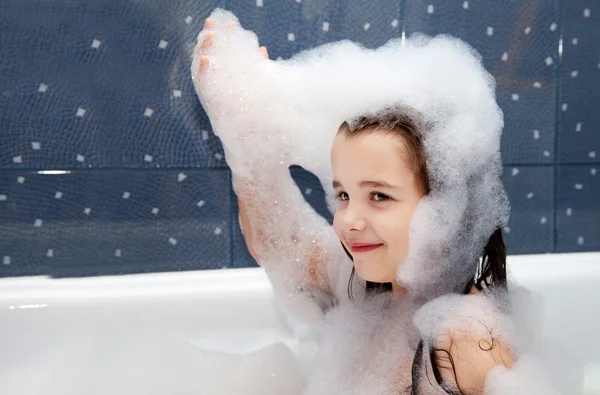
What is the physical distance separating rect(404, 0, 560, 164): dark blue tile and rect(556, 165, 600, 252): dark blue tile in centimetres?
9

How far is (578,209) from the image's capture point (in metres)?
1.46

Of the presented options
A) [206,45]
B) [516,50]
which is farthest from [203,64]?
[516,50]

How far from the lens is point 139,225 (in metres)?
1.26

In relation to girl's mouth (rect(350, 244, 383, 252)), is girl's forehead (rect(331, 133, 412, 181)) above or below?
above

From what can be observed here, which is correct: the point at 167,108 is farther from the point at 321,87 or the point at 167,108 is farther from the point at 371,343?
the point at 371,343

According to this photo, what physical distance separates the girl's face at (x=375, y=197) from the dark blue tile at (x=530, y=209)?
0.55 meters

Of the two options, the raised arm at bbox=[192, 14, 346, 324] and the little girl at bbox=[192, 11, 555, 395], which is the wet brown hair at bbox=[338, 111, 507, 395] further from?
the raised arm at bbox=[192, 14, 346, 324]

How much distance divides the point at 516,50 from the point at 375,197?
0.65 metres

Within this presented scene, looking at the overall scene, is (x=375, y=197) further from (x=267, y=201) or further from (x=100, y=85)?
(x=100, y=85)

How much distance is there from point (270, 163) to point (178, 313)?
0.37 meters

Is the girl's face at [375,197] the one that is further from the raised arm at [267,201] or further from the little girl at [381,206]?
the raised arm at [267,201]

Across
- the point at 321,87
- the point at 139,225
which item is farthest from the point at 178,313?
the point at 321,87

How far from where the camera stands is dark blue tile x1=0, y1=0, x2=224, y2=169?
1159mm

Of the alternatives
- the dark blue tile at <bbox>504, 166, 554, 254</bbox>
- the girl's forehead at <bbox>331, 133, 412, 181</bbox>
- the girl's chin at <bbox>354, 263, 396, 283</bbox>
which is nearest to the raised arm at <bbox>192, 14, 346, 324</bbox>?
the girl's chin at <bbox>354, 263, 396, 283</bbox>
